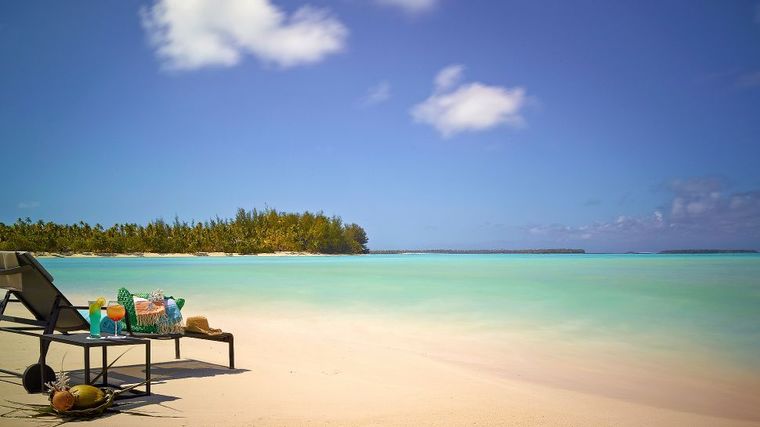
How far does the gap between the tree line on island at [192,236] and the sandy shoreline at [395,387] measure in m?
71.4

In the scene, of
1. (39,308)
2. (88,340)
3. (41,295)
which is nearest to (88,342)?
(88,340)

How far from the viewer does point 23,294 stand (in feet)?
16.0

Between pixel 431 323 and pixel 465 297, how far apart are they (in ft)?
18.4

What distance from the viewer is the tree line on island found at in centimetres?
7125

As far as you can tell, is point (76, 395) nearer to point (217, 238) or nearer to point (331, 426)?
point (331, 426)

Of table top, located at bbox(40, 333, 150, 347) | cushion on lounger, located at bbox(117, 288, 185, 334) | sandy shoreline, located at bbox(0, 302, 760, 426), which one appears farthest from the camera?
cushion on lounger, located at bbox(117, 288, 185, 334)

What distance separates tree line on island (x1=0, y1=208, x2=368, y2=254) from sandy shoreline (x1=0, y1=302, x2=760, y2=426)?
234 feet

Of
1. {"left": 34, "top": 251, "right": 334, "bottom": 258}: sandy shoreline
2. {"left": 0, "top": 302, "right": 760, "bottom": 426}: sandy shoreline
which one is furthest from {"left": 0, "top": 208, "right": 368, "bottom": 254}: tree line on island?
{"left": 0, "top": 302, "right": 760, "bottom": 426}: sandy shoreline

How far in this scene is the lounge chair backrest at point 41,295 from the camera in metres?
4.75

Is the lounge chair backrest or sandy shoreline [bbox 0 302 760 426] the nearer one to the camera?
sandy shoreline [bbox 0 302 760 426]

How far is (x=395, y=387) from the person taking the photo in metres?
5.27

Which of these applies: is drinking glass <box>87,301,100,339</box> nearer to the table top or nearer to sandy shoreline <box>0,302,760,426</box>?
the table top

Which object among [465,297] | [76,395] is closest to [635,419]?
[76,395]

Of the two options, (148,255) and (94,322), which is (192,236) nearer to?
(148,255)
